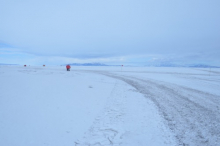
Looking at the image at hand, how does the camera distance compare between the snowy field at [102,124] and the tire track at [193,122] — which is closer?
the snowy field at [102,124]

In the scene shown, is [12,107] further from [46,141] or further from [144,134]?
[144,134]

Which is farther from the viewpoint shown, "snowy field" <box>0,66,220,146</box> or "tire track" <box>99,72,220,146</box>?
"tire track" <box>99,72,220,146</box>

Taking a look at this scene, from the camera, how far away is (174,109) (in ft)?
19.8

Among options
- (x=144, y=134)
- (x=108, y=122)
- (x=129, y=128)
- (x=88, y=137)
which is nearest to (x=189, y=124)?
(x=144, y=134)

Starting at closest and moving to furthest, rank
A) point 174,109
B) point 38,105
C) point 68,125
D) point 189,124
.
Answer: point 68,125, point 189,124, point 38,105, point 174,109

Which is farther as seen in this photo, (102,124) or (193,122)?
(193,122)

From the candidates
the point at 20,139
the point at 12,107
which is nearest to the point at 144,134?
the point at 20,139

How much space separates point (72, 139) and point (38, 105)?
2.98m

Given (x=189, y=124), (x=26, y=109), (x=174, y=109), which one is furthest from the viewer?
(x=174, y=109)

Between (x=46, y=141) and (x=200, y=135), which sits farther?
(x=200, y=135)

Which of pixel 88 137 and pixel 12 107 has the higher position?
pixel 12 107

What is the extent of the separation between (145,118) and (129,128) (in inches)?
45.1

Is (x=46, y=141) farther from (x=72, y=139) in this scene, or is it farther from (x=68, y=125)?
(x=68, y=125)

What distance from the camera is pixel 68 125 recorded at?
4.20m
